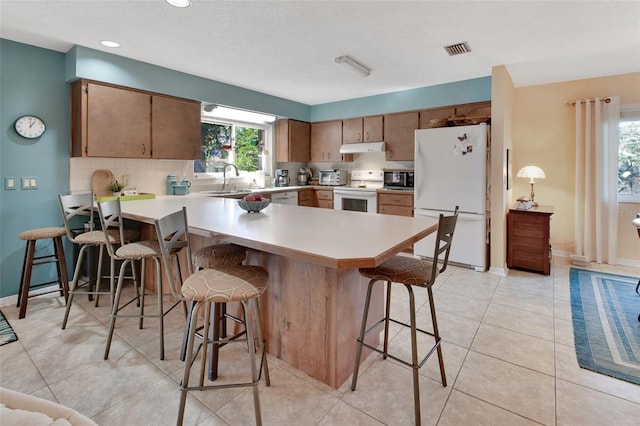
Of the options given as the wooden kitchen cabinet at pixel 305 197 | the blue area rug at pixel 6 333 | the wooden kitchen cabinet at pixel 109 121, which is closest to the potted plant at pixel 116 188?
the wooden kitchen cabinet at pixel 109 121

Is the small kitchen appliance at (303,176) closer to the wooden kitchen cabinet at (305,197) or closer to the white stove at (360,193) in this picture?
the wooden kitchen cabinet at (305,197)

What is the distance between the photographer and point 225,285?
145 centimetres

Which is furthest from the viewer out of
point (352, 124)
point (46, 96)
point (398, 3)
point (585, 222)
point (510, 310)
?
point (352, 124)

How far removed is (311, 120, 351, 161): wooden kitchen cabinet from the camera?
564 centimetres

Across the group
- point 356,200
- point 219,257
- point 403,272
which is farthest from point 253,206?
point 356,200

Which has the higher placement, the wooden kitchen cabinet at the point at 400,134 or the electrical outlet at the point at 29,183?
the wooden kitchen cabinet at the point at 400,134

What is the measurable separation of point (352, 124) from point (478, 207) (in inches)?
101

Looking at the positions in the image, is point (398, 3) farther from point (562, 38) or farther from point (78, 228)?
point (78, 228)

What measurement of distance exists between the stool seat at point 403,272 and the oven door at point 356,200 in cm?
316

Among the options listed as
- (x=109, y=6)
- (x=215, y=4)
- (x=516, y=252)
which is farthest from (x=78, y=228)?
(x=516, y=252)

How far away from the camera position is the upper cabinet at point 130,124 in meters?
3.19

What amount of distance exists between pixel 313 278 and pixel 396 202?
126 inches

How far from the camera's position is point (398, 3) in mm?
2291

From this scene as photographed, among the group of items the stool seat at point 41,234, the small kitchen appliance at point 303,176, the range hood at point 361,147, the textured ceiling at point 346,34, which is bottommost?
the stool seat at point 41,234
